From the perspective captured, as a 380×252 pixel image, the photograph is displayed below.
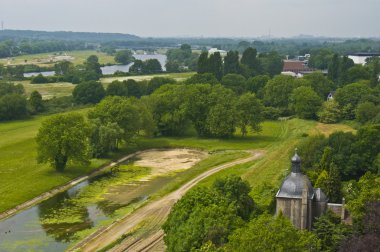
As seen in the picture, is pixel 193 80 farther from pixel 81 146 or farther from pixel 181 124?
pixel 81 146

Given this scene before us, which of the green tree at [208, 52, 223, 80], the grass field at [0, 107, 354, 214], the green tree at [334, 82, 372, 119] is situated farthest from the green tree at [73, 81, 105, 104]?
the green tree at [334, 82, 372, 119]

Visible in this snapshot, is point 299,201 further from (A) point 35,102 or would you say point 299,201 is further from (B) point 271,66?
(B) point 271,66

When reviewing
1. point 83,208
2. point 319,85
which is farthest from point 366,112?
point 83,208

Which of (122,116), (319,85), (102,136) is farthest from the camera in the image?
(319,85)

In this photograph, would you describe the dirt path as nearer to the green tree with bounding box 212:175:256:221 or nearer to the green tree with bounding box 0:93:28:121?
the green tree with bounding box 212:175:256:221

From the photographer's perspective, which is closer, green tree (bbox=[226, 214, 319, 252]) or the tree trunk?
green tree (bbox=[226, 214, 319, 252])

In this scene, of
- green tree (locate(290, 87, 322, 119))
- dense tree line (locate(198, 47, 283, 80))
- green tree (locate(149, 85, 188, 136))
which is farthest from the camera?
dense tree line (locate(198, 47, 283, 80))

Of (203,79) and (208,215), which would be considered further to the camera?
(203,79)
